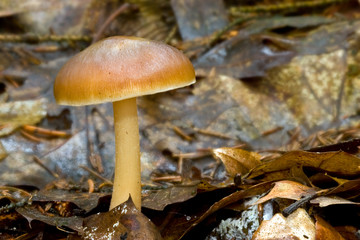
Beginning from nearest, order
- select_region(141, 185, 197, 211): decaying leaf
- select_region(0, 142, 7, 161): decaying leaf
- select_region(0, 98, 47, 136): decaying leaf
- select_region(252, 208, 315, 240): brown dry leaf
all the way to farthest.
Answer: select_region(252, 208, 315, 240): brown dry leaf
select_region(141, 185, 197, 211): decaying leaf
select_region(0, 142, 7, 161): decaying leaf
select_region(0, 98, 47, 136): decaying leaf

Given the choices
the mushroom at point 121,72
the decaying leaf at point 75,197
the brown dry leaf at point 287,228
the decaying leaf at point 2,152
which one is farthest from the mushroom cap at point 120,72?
the decaying leaf at point 2,152

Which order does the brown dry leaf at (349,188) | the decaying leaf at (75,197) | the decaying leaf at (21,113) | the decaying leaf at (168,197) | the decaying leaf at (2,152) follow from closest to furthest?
1. the brown dry leaf at (349,188)
2. the decaying leaf at (168,197)
3. the decaying leaf at (75,197)
4. the decaying leaf at (2,152)
5. the decaying leaf at (21,113)

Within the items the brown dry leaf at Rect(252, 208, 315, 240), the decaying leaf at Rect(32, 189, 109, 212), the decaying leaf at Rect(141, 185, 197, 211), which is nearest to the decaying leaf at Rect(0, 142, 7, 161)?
the decaying leaf at Rect(32, 189, 109, 212)

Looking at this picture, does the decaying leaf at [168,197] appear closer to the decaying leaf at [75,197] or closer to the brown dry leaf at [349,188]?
the decaying leaf at [75,197]

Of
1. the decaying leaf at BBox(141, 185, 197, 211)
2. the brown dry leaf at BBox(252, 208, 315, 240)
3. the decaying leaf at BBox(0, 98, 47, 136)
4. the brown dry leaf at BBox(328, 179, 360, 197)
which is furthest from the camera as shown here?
the decaying leaf at BBox(0, 98, 47, 136)

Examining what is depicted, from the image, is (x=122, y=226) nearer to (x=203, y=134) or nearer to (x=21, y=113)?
(x=203, y=134)

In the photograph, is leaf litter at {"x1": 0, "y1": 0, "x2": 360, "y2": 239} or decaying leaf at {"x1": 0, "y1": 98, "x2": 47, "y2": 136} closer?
leaf litter at {"x1": 0, "y1": 0, "x2": 360, "y2": 239}

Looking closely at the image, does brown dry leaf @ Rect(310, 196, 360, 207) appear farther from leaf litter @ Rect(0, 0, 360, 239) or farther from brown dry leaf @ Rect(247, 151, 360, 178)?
brown dry leaf @ Rect(247, 151, 360, 178)

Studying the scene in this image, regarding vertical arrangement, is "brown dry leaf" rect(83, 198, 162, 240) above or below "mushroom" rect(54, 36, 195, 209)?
below
